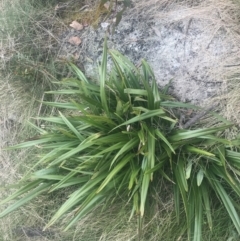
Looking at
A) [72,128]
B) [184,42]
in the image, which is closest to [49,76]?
[72,128]

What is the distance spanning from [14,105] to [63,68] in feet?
1.44

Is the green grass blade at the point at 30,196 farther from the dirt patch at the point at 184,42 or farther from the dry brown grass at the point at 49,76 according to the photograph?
the dirt patch at the point at 184,42

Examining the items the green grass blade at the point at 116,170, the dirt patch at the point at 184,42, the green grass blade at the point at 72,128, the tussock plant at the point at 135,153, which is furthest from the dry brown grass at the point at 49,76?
the green grass blade at the point at 72,128

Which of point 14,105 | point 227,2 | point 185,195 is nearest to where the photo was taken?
point 185,195

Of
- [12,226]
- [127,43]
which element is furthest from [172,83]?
[12,226]

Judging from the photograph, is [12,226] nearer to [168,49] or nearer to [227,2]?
[168,49]

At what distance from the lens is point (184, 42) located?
2.45m

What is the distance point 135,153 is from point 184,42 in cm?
74

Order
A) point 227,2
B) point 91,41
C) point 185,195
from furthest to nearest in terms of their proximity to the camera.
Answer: point 91,41 → point 227,2 → point 185,195

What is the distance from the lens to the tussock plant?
215cm

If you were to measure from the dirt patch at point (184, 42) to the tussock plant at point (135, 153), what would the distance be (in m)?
0.15

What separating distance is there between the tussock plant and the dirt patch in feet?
0.51

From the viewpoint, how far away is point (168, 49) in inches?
97.4

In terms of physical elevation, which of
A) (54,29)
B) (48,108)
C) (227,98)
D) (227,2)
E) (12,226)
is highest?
(54,29)
